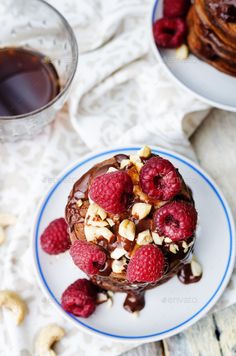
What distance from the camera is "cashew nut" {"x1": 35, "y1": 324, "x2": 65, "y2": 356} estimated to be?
2092mm

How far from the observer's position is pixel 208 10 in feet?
7.20

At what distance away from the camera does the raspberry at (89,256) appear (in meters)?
1.86

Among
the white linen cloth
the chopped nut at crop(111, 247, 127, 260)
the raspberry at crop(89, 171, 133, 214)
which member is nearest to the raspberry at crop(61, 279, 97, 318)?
the white linen cloth

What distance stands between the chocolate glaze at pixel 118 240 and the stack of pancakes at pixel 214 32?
54cm

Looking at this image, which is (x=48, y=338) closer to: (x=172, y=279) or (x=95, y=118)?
(x=172, y=279)

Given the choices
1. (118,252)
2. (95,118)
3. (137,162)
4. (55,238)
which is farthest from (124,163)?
(95,118)

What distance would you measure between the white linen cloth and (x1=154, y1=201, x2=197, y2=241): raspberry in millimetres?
515

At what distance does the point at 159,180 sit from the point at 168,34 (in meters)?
0.72

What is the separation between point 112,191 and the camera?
1.82m

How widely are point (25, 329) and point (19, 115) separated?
27.2 inches

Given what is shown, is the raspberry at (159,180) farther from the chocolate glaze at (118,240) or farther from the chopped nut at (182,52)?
the chopped nut at (182,52)

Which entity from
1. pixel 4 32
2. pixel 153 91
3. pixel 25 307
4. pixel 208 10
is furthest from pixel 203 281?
pixel 4 32

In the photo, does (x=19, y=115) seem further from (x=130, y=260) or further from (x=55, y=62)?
(x=130, y=260)

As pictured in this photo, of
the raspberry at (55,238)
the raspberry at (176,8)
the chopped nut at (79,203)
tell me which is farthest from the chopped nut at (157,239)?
the raspberry at (176,8)
